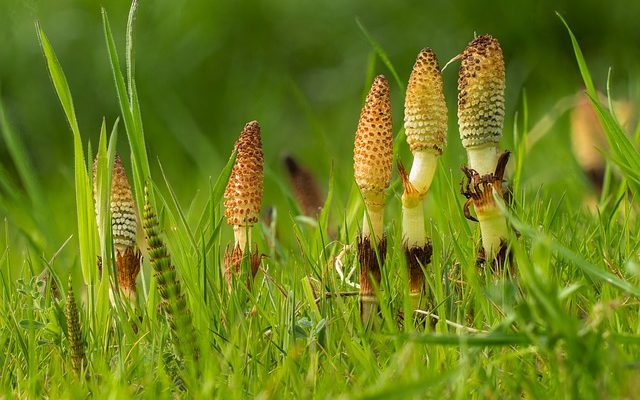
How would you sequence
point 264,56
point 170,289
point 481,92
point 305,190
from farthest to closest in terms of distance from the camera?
point 264,56 → point 305,190 → point 481,92 → point 170,289

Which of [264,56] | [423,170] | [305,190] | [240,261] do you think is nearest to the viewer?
[423,170]

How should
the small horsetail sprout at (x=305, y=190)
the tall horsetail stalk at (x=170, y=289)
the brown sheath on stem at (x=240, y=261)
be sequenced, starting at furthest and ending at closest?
the small horsetail sprout at (x=305, y=190) → the brown sheath on stem at (x=240, y=261) → the tall horsetail stalk at (x=170, y=289)

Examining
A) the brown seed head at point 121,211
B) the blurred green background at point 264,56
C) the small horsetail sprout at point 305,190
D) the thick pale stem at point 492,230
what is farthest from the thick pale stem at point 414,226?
the blurred green background at point 264,56

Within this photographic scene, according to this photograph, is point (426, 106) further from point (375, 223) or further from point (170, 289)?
point (170, 289)

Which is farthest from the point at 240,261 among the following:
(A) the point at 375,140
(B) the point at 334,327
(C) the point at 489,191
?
(C) the point at 489,191

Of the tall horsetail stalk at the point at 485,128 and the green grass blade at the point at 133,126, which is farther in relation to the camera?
the green grass blade at the point at 133,126

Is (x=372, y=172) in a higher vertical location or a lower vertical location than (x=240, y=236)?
higher

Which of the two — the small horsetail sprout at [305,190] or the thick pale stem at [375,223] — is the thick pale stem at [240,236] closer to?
the thick pale stem at [375,223]

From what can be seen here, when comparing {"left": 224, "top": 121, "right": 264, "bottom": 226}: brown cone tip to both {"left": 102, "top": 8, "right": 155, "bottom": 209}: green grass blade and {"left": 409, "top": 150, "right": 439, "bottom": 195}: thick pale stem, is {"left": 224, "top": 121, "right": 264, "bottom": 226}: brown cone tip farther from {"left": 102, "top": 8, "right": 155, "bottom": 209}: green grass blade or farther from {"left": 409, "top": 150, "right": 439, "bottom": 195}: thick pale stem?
{"left": 409, "top": 150, "right": 439, "bottom": 195}: thick pale stem
